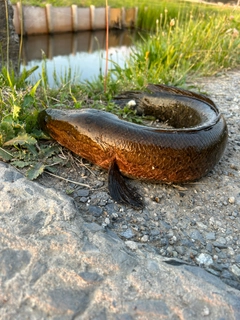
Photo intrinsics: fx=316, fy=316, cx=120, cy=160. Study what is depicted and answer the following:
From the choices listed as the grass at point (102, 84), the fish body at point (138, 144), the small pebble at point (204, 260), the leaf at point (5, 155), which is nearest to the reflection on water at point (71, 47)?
the grass at point (102, 84)

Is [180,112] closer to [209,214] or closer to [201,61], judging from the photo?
[209,214]

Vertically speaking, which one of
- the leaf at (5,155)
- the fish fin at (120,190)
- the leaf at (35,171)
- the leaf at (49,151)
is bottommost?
the fish fin at (120,190)

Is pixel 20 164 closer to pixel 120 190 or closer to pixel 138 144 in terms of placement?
pixel 120 190

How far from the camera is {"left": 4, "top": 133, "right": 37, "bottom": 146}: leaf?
255 cm

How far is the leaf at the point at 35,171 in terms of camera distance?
238 cm

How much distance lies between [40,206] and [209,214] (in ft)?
4.21

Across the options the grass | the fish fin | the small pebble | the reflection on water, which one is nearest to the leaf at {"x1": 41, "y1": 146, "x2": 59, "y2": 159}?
the grass

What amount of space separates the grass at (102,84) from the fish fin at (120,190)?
0.50m

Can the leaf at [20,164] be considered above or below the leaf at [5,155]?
below

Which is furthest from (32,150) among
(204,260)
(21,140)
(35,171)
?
(204,260)

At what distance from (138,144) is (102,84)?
90.7 inches

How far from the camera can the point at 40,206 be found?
208cm

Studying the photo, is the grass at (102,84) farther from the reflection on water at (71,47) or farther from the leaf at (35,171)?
the reflection on water at (71,47)

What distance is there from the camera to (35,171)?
96.1 inches
